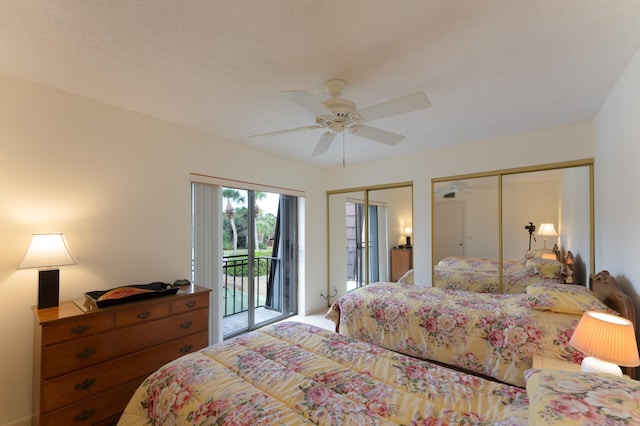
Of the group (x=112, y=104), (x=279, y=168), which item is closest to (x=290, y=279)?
(x=279, y=168)

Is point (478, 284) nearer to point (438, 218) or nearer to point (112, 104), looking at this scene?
point (438, 218)

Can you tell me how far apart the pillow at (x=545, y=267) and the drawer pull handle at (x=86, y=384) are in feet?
13.6

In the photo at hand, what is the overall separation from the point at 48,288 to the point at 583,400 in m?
2.99

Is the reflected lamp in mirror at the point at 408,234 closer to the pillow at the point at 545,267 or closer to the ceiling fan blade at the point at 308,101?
the pillow at the point at 545,267

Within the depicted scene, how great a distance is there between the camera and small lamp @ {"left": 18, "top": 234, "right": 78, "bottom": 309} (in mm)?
1884

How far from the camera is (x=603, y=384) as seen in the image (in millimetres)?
1011

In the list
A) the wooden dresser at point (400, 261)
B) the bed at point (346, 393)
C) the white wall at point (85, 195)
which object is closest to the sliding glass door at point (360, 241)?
the wooden dresser at point (400, 261)

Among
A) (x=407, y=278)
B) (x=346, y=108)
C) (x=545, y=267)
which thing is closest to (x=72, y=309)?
(x=346, y=108)

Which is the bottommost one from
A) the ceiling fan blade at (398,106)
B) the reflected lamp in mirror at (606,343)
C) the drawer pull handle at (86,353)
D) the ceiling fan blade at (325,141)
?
the drawer pull handle at (86,353)

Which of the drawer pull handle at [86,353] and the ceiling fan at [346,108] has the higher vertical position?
the ceiling fan at [346,108]

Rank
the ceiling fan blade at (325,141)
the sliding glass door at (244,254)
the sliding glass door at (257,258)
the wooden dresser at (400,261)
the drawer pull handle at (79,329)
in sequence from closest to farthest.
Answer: the drawer pull handle at (79,329) < the ceiling fan blade at (325,141) < the sliding glass door at (244,254) < the sliding glass door at (257,258) < the wooden dresser at (400,261)

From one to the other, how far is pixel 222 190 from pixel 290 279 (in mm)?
1843

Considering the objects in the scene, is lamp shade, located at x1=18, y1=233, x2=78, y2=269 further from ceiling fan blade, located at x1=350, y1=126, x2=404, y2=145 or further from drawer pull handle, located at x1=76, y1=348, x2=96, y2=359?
ceiling fan blade, located at x1=350, y1=126, x2=404, y2=145

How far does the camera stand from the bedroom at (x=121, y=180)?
6.39 feet
